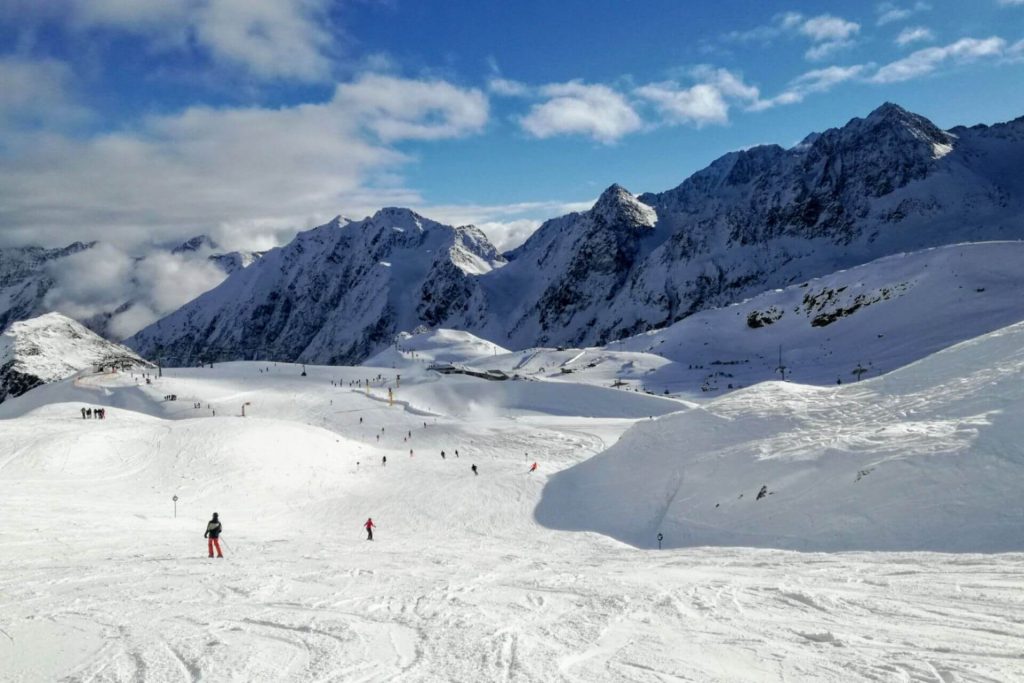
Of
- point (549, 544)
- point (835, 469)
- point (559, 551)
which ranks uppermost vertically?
point (835, 469)

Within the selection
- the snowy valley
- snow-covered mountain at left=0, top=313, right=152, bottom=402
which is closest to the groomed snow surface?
the snowy valley

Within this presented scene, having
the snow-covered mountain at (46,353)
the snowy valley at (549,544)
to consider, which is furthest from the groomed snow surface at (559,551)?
the snow-covered mountain at (46,353)

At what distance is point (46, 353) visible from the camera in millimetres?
171875

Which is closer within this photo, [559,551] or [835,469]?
[559,551]

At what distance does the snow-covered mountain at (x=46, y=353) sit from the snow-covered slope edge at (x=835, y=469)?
149093mm

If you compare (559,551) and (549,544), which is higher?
(559,551)

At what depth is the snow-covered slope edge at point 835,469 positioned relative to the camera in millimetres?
15930

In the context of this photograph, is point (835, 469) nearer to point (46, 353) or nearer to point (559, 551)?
point (559, 551)

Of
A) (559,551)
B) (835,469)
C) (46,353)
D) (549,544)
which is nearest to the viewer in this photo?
(559,551)

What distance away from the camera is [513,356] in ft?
425

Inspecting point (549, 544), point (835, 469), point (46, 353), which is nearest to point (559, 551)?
point (549, 544)

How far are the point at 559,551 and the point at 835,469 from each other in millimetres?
8901

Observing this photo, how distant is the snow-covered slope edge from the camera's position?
1593 centimetres

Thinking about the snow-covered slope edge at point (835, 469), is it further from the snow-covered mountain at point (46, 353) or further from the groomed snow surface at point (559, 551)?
the snow-covered mountain at point (46, 353)
